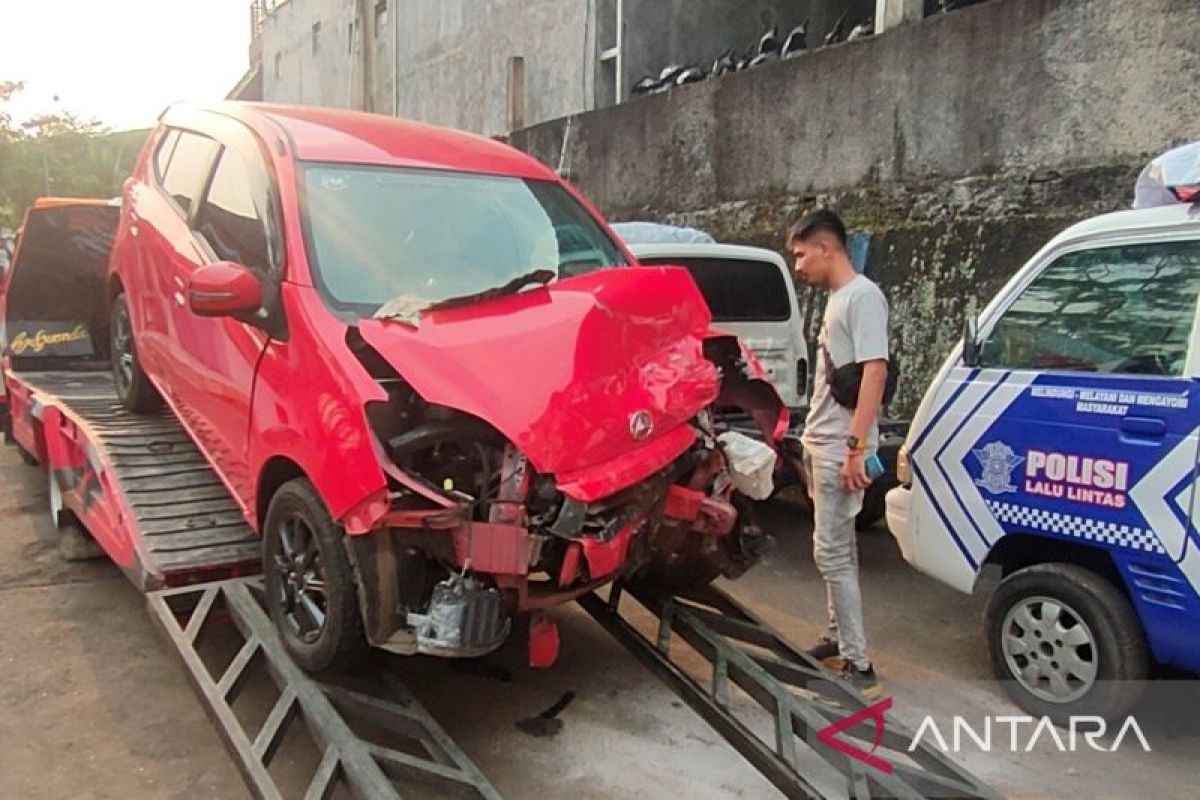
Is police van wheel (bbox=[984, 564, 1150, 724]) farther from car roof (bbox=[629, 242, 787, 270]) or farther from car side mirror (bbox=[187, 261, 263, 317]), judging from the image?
car side mirror (bbox=[187, 261, 263, 317])

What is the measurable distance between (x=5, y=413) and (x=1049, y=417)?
7555 millimetres

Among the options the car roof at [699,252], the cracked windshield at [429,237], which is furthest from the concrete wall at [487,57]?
the cracked windshield at [429,237]

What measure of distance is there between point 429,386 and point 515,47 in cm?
1380

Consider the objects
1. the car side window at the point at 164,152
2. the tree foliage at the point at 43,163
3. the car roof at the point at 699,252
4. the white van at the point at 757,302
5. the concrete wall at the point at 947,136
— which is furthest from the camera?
the tree foliage at the point at 43,163

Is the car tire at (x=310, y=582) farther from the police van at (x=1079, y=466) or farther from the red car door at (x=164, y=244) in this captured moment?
the police van at (x=1079, y=466)

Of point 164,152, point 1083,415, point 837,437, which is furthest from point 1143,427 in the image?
point 164,152

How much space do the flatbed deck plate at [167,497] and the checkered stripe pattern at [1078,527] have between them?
3084 mm

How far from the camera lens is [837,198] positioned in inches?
347

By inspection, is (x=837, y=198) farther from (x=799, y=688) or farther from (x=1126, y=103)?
(x=799, y=688)

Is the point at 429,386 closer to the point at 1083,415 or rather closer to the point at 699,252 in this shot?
the point at 1083,415

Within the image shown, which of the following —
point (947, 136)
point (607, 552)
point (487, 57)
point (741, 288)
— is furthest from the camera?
point (487, 57)

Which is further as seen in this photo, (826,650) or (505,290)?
(826,650)

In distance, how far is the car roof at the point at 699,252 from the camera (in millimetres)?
6016

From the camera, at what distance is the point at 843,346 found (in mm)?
4066
